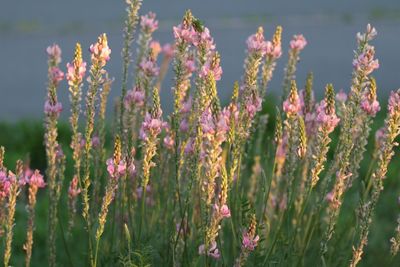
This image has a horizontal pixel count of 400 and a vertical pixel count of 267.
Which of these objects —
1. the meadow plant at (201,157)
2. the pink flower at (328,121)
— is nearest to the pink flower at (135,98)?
the meadow plant at (201,157)

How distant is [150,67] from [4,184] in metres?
0.80

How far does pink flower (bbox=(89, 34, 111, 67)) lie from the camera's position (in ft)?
9.11

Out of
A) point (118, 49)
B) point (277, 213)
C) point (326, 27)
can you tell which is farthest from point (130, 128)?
point (326, 27)

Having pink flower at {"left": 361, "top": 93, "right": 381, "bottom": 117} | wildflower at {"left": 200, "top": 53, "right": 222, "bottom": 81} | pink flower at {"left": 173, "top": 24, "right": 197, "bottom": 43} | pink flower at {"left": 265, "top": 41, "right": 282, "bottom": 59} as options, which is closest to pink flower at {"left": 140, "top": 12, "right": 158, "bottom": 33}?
pink flower at {"left": 265, "top": 41, "right": 282, "bottom": 59}

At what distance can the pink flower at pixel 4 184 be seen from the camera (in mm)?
2828

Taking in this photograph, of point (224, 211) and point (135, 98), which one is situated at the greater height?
point (135, 98)

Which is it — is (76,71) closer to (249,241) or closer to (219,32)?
(249,241)

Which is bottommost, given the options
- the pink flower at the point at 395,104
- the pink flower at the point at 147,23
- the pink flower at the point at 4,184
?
the pink flower at the point at 4,184

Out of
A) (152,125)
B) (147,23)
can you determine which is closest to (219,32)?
(147,23)

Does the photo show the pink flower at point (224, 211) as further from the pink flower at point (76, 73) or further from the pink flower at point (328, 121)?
the pink flower at point (76, 73)

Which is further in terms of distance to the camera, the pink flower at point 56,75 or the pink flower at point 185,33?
the pink flower at point 56,75

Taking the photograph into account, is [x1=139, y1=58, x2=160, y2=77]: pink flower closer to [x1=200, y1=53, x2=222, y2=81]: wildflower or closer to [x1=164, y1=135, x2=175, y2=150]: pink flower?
[x1=164, y1=135, x2=175, y2=150]: pink flower

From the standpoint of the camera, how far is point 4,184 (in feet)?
9.38

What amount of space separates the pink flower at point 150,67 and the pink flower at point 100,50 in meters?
0.52
